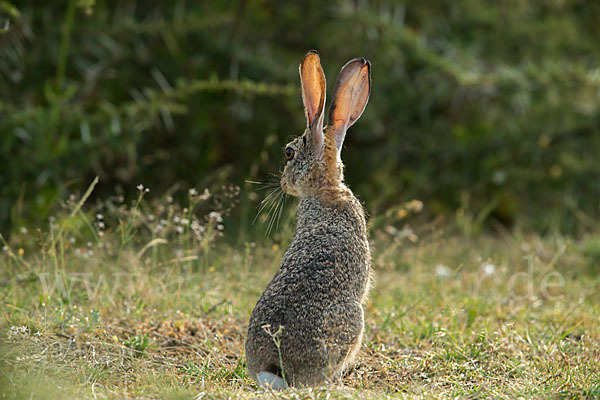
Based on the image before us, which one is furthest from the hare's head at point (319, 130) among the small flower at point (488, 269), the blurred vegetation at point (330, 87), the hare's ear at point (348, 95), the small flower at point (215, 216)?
the small flower at point (488, 269)

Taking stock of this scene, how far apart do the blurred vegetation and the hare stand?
1.93 m

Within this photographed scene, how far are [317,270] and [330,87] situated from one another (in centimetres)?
389

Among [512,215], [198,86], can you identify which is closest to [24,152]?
[198,86]

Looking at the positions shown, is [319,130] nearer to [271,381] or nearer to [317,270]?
[317,270]

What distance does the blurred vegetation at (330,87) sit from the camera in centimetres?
658

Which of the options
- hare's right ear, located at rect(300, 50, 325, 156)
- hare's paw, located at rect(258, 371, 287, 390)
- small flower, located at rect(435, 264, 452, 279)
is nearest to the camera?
hare's paw, located at rect(258, 371, 287, 390)

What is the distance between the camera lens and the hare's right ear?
4234 millimetres

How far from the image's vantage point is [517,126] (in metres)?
7.93

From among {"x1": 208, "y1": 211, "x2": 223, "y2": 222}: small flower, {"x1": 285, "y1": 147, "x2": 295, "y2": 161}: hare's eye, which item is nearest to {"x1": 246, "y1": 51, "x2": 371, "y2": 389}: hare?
{"x1": 285, "y1": 147, "x2": 295, "y2": 161}: hare's eye

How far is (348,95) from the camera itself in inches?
175

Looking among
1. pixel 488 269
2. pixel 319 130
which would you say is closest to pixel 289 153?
pixel 319 130

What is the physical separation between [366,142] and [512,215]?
1.82 metres

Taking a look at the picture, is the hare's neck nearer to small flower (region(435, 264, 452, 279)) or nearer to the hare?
the hare

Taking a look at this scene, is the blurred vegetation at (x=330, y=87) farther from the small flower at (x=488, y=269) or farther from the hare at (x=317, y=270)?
the hare at (x=317, y=270)
